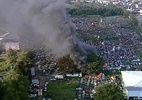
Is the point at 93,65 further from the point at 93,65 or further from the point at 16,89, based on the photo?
the point at 16,89

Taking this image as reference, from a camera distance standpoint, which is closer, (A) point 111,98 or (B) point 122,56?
(A) point 111,98

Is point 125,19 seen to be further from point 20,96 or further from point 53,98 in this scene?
point 20,96

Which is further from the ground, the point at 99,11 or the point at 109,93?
the point at 99,11

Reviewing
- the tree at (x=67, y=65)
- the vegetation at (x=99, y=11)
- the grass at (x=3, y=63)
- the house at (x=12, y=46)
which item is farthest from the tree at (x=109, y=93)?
the vegetation at (x=99, y=11)

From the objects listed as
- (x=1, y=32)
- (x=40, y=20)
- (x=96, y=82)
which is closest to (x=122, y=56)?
(x=96, y=82)

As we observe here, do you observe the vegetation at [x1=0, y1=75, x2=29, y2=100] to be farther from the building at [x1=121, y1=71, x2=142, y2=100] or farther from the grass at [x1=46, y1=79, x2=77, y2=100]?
the building at [x1=121, y1=71, x2=142, y2=100]

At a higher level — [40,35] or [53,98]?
[40,35]

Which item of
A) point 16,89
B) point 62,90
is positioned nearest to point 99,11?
point 62,90
